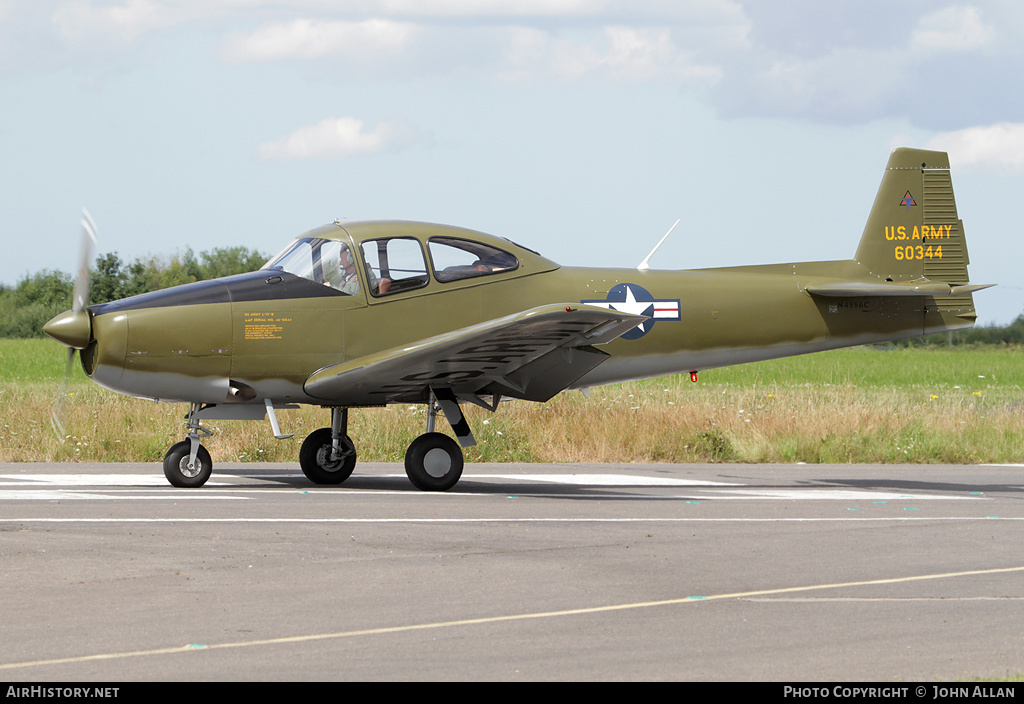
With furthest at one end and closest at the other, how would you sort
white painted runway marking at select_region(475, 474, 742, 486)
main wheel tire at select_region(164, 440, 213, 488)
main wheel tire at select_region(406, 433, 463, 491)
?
white painted runway marking at select_region(475, 474, 742, 486), main wheel tire at select_region(406, 433, 463, 491), main wheel tire at select_region(164, 440, 213, 488)

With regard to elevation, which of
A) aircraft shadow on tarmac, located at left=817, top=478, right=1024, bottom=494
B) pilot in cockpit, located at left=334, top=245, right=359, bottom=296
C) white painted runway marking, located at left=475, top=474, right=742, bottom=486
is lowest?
aircraft shadow on tarmac, located at left=817, top=478, right=1024, bottom=494

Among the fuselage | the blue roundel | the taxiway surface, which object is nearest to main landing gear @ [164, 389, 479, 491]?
the taxiway surface

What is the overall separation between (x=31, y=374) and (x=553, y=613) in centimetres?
3661

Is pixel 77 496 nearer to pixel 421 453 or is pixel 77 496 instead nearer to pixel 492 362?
pixel 421 453

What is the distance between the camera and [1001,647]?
18.5 ft

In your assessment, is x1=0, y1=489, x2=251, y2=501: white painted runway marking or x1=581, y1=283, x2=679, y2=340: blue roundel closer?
x1=0, y1=489, x2=251, y2=501: white painted runway marking

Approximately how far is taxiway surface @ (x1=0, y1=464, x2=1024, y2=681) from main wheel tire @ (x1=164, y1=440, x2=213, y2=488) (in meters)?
0.28

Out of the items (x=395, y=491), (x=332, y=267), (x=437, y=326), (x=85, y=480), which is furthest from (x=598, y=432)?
(x=85, y=480)

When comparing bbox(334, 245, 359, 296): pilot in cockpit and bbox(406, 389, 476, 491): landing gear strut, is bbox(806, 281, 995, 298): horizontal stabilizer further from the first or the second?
bbox(334, 245, 359, 296): pilot in cockpit

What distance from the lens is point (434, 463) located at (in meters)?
12.5

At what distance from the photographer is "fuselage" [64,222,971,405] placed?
1195 centimetres

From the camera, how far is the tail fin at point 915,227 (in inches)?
586
